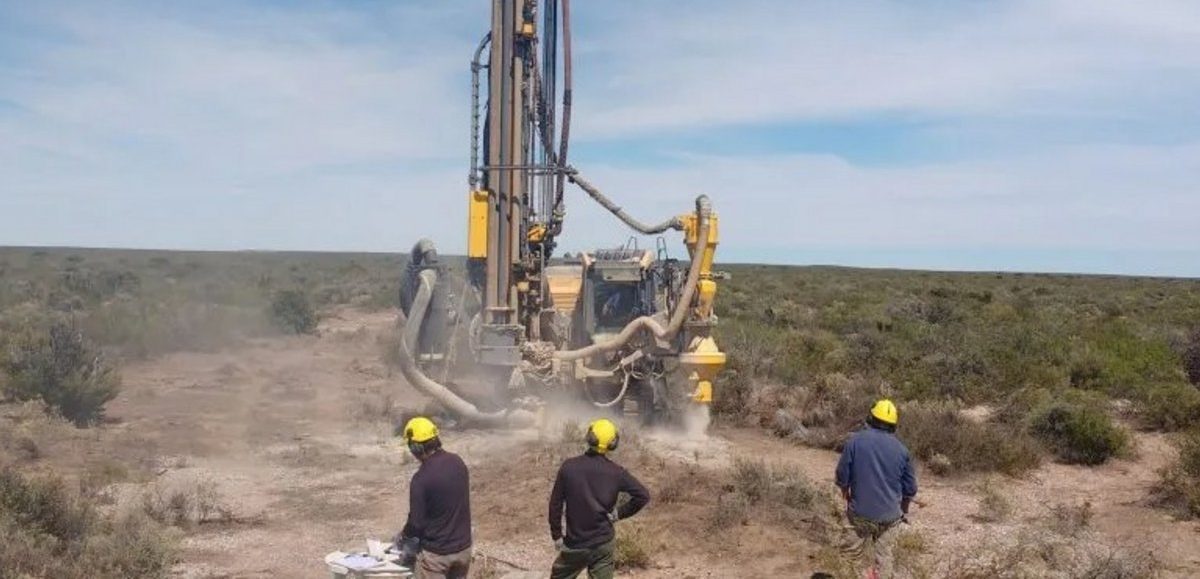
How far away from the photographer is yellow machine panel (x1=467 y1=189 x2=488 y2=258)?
46.9ft

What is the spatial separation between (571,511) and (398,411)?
35.9 feet

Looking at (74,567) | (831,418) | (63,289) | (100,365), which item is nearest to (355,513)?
(74,567)

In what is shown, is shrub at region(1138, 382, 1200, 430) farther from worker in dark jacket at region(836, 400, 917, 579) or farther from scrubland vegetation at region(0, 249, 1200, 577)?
worker in dark jacket at region(836, 400, 917, 579)

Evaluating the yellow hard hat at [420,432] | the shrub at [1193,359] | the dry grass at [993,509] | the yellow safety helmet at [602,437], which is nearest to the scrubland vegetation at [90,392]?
the yellow hard hat at [420,432]

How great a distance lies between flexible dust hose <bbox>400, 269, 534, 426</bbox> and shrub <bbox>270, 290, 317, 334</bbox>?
1823cm

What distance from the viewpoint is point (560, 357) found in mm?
15109

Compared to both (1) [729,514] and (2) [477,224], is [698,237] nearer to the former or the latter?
(2) [477,224]

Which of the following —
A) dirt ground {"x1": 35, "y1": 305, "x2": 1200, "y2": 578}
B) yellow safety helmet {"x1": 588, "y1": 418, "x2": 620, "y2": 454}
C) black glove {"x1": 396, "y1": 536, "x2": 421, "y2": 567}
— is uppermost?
yellow safety helmet {"x1": 588, "y1": 418, "x2": 620, "y2": 454}

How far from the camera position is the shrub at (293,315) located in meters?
31.9

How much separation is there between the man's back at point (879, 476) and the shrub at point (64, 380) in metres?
12.7

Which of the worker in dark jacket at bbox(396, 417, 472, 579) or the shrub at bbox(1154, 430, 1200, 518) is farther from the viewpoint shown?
the shrub at bbox(1154, 430, 1200, 518)

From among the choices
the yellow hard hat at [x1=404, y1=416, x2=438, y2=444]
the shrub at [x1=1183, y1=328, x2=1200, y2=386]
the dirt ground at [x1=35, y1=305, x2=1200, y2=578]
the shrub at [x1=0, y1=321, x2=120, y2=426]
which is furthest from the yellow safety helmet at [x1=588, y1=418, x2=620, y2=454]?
the shrub at [x1=1183, y1=328, x2=1200, y2=386]

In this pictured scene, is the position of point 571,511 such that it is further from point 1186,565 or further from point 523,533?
point 1186,565

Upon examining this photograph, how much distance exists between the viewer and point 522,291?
1485 centimetres
